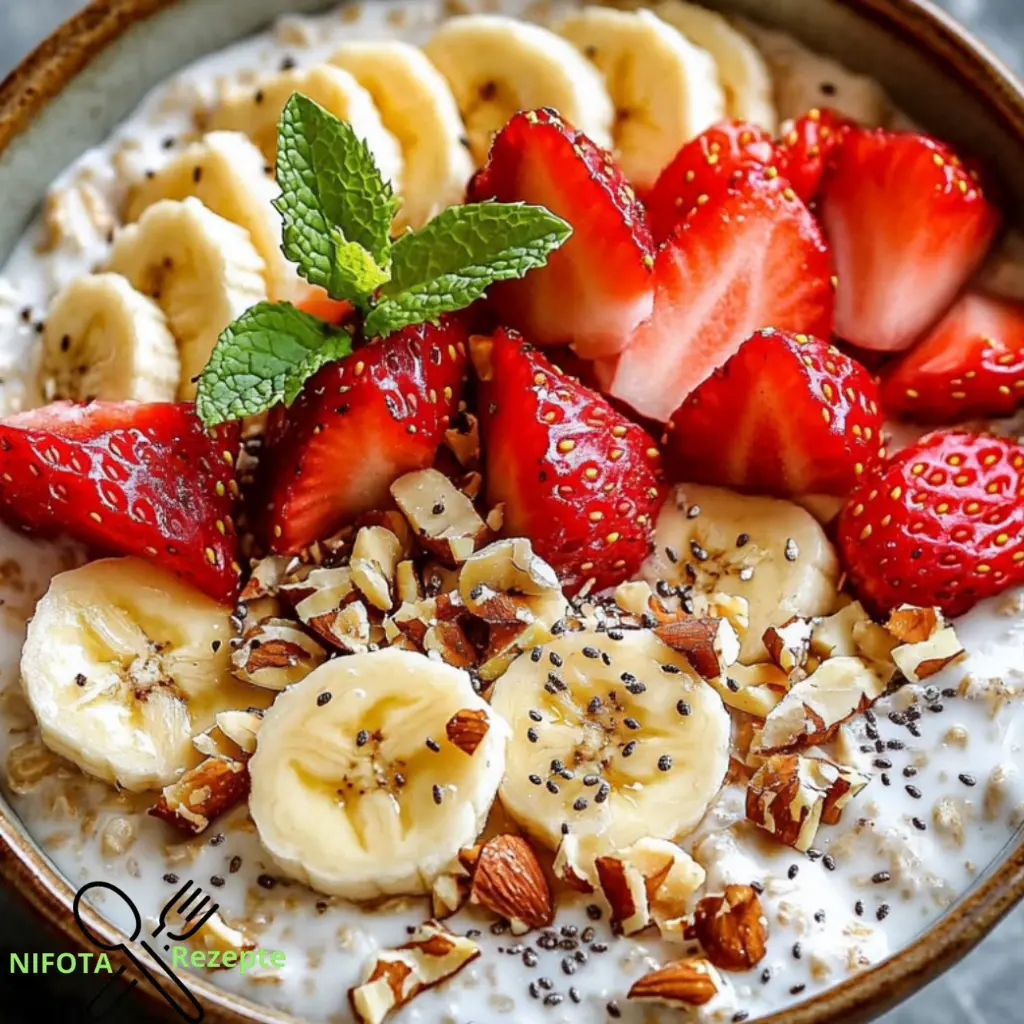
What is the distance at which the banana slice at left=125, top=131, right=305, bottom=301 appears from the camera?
213 centimetres

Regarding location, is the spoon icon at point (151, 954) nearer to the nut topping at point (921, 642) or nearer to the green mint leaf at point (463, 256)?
the green mint leaf at point (463, 256)

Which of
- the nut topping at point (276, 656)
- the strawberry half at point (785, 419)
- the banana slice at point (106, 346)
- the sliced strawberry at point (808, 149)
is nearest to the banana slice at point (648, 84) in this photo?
the sliced strawberry at point (808, 149)

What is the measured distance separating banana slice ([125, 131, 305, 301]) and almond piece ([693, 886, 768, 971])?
102cm

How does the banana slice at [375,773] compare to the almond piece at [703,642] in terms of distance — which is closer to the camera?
the banana slice at [375,773]

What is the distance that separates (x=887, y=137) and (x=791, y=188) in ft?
0.54

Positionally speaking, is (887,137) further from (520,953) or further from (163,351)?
(520,953)

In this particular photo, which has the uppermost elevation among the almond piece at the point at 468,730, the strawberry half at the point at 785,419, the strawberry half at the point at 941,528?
the strawberry half at the point at 785,419

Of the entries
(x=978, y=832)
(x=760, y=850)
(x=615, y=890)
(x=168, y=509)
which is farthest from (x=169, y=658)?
(x=978, y=832)

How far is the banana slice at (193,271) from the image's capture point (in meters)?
2.06

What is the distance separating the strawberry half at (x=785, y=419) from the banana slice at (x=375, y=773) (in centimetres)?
51

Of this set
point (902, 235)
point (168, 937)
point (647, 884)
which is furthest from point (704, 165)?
point (168, 937)

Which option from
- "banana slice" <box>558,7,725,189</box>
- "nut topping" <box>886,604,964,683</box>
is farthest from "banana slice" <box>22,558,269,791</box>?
"banana slice" <box>558,7,725,189</box>

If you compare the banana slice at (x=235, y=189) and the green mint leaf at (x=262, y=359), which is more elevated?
the banana slice at (x=235, y=189)

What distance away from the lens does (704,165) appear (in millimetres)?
2129
